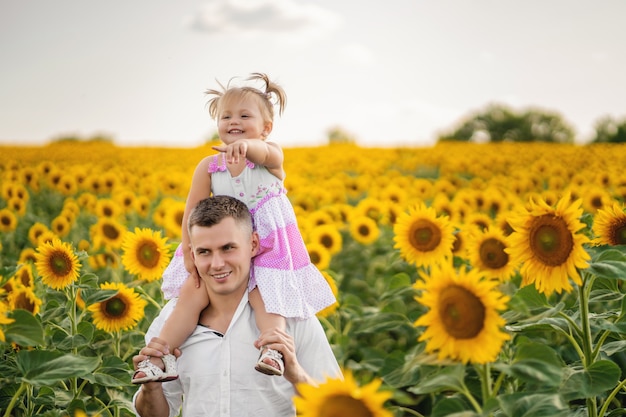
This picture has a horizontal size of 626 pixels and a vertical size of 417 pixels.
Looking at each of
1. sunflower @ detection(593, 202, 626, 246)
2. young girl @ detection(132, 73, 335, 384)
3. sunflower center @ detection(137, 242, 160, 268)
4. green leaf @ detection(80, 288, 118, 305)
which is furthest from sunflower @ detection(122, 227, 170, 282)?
sunflower @ detection(593, 202, 626, 246)

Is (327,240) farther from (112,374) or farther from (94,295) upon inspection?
(112,374)

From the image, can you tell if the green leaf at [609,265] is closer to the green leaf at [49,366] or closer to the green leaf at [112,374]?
the green leaf at [49,366]

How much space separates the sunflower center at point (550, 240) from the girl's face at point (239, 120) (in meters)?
1.35

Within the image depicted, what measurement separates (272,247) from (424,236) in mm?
1500

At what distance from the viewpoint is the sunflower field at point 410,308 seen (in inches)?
76.2

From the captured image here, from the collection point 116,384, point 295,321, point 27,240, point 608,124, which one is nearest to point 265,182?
point 295,321

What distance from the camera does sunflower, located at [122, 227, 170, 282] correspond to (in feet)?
13.3

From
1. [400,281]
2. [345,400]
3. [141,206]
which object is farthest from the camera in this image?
[141,206]

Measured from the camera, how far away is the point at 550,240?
245cm

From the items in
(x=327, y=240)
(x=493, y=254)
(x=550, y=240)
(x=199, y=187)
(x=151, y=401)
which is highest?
(x=199, y=187)

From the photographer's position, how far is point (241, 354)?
8.96ft

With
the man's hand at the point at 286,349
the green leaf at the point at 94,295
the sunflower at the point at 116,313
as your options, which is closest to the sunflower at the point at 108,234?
the sunflower at the point at 116,313

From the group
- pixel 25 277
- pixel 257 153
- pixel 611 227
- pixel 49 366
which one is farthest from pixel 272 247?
pixel 25 277

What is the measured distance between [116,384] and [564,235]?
1.94 metres
